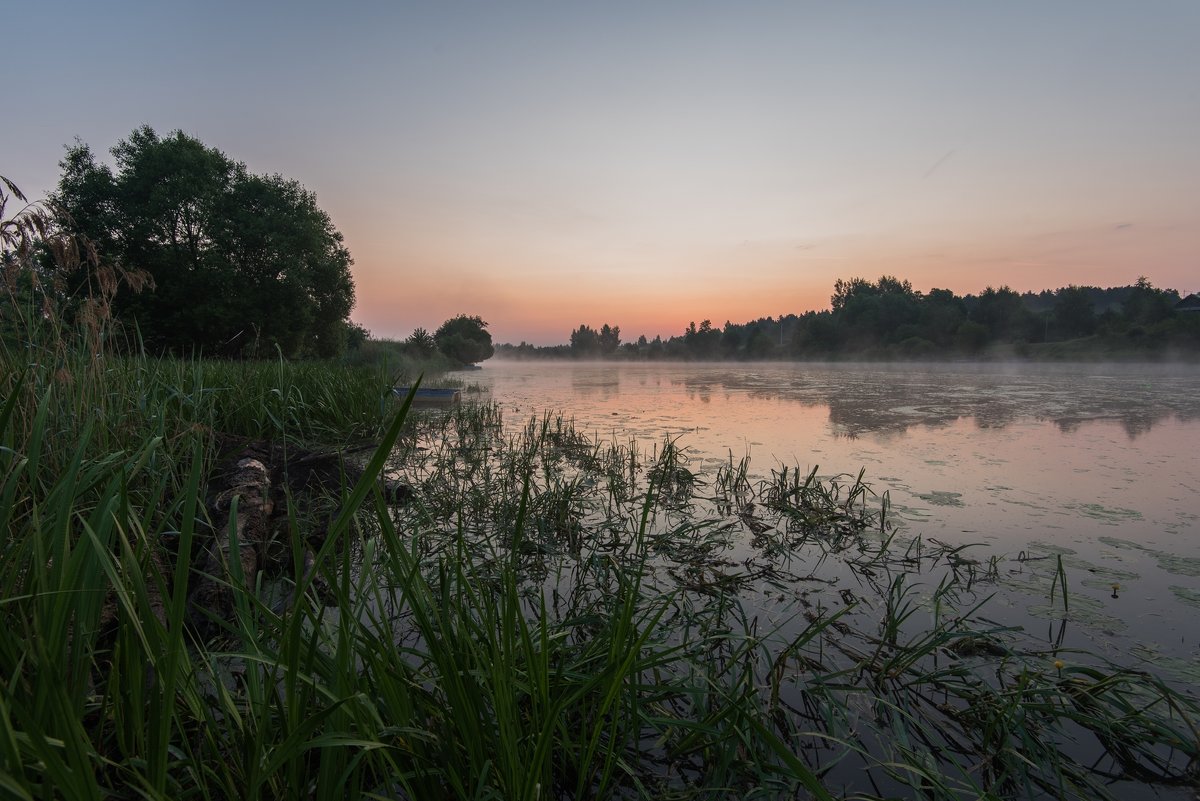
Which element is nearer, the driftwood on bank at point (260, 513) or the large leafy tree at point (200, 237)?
the driftwood on bank at point (260, 513)

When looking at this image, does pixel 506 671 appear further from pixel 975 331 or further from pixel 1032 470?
pixel 975 331

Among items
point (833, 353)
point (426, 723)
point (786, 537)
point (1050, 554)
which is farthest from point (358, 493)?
point (833, 353)

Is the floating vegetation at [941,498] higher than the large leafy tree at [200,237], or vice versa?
the large leafy tree at [200,237]

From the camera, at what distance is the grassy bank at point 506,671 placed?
1.04 meters

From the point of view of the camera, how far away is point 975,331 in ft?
147

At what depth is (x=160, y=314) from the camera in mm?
19125

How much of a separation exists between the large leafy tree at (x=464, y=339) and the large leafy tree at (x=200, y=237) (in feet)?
85.2

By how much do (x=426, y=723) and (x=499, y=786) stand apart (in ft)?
0.83

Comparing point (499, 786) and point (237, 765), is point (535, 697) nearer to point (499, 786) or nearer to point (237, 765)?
point (499, 786)

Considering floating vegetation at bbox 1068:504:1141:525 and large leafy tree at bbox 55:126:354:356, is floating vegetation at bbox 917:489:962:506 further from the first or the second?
large leafy tree at bbox 55:126:354:356

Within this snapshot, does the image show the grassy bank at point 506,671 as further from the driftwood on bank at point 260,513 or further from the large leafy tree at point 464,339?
the large leafy tree at point 464,339

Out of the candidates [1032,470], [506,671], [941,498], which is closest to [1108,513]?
[941,498]

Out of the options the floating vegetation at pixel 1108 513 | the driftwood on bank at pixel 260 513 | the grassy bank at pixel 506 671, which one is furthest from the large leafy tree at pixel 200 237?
the floating vegetation at pixel 1108 513

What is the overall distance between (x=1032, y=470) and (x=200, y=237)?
26.5 meters
